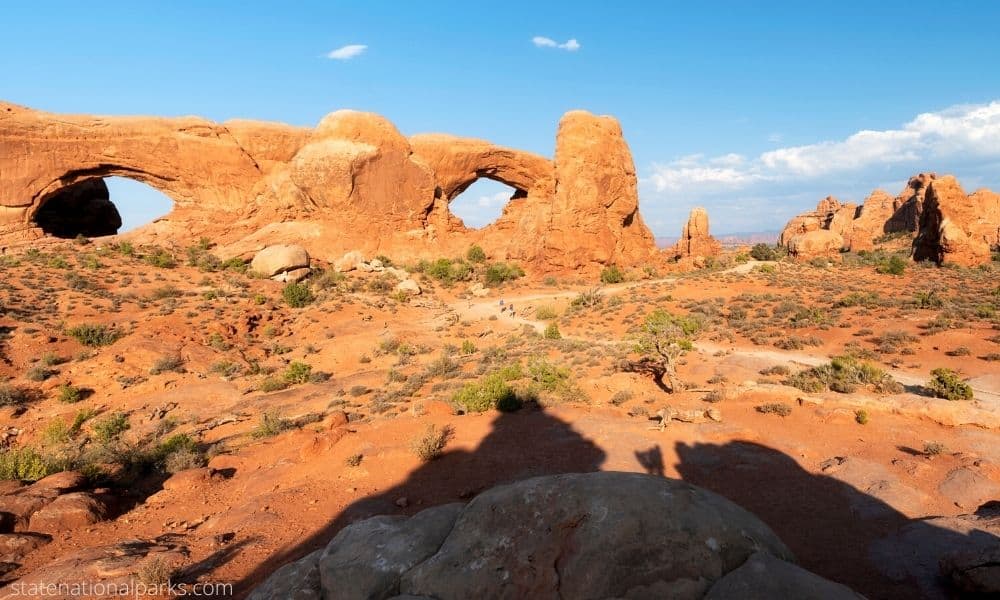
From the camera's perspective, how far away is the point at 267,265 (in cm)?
2708

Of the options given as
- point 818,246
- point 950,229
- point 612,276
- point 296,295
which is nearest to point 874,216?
point 818,246

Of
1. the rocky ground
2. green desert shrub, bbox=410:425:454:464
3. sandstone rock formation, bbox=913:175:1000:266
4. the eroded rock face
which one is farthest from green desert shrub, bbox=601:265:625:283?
the eroded rock face

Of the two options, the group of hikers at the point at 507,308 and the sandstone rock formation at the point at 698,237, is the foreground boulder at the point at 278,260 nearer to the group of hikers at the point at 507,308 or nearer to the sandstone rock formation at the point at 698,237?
the group of hikers at the point at 507,308

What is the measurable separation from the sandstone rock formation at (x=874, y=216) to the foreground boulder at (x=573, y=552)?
169ft

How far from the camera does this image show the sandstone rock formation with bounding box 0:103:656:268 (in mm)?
26312

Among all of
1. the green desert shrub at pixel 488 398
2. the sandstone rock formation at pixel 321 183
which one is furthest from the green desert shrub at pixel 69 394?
the sandstone rock formation at pixel 321 183

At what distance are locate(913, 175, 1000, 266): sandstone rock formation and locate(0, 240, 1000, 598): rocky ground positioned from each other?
4467 millimetres

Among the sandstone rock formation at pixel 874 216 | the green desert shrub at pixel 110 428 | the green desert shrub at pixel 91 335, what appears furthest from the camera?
the sandstone rock formation at pixel 874 216

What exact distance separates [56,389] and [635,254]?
3099 cm

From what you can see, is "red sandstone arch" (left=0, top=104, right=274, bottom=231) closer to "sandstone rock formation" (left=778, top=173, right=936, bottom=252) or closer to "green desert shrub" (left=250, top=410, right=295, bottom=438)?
"green desert shrub" (left=250, top=410, right=295, bottom=438)

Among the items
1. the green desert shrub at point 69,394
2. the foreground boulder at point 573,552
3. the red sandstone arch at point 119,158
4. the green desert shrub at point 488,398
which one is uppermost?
the red sandstone arch at point 119,158

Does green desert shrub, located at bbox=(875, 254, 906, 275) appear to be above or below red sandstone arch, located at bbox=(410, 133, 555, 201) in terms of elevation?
below

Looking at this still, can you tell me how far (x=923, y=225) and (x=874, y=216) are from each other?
30552mm

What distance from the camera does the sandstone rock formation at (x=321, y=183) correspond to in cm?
2631
